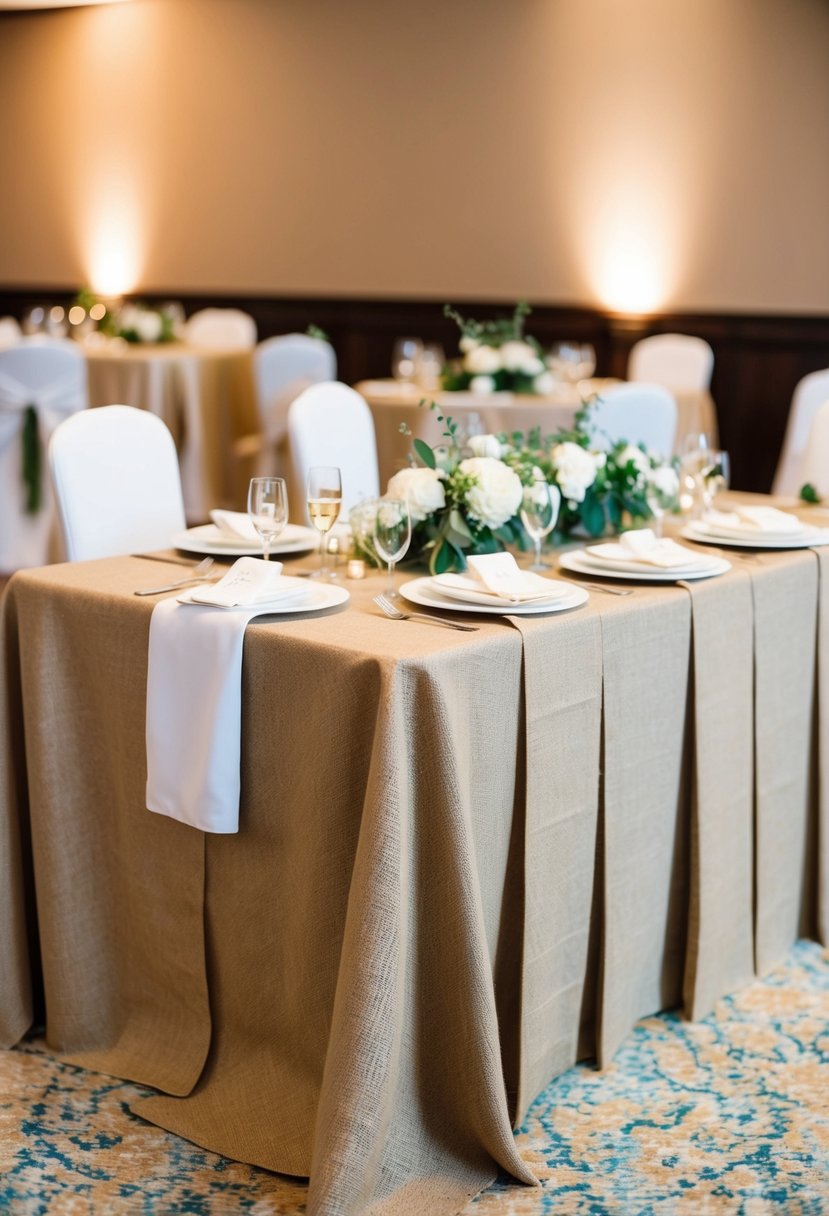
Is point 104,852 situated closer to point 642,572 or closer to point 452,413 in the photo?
point 642,572

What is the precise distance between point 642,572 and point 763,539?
1.44ft

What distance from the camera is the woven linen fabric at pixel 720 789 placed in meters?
2.48

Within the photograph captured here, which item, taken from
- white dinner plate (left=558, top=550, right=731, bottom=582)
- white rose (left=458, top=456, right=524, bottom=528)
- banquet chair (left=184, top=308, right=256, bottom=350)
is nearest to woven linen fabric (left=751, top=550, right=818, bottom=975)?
white dinner plate (left=558, top=550, right=731, bottom=582)

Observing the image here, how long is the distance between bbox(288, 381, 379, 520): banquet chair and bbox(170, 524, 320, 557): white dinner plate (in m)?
0.62

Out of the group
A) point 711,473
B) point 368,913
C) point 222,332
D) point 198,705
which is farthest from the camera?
point 222,332

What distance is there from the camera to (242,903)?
2.19 metres

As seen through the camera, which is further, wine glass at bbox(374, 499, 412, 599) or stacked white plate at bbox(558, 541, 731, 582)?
stacked white plate at bbox(558, 541, 731, 582)

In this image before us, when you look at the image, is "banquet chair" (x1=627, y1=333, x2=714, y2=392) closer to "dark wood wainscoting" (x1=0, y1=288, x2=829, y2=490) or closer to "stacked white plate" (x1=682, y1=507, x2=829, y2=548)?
"dark wood wainscoting" (x1=0, y1=288, x2=829, y2=490)

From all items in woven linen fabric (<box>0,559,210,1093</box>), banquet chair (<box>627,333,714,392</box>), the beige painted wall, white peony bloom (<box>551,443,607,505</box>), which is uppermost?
the beige painted wall

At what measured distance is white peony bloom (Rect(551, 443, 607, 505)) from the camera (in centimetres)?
271

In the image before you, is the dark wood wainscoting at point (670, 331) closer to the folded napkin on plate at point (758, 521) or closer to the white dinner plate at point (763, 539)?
the folded napkin on plate at point (758, 521)

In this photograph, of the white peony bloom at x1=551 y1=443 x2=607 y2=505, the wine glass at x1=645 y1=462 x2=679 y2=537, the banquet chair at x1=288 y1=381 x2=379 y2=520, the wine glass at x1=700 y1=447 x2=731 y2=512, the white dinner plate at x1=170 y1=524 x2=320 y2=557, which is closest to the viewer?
the white dinner plate at x1=170 y1=524 x2=320 y2=557

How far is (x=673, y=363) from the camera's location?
6.54 m

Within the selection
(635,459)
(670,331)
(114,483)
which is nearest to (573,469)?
(635,459)
